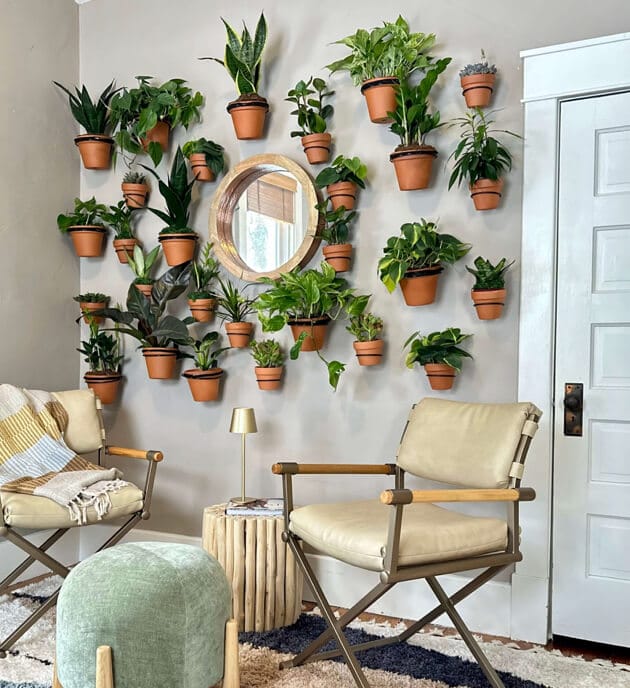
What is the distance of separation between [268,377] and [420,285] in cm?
79

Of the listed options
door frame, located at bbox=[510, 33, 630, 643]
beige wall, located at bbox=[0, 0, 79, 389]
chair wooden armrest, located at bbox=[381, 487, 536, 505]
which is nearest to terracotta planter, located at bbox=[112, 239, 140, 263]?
beige wall, located at bbox=[0, 0, 79, 389]

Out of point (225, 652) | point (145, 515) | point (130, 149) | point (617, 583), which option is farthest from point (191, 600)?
point (130, 149)

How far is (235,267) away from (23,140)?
119 cm

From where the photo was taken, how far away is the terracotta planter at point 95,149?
3635 mm

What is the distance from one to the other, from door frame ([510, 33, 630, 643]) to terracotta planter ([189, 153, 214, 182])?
1420mm

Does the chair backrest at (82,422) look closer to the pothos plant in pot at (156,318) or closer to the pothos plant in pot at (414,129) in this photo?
the pothos plant in pot at (156,318)

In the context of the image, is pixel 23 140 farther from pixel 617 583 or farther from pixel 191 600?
pixel 617 583

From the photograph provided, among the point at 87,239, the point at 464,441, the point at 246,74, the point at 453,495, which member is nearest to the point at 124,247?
the point at 87,239

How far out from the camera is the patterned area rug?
2.39 meters

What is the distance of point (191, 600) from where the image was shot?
79.3 inches

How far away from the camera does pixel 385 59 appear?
295 centimetres

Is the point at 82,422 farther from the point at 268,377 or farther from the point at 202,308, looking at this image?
the point at 268,377

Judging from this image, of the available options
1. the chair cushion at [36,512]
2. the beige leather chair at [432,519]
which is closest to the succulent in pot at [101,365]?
the chair cushion at [36,512]

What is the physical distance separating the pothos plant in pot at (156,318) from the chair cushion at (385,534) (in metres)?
1.26
